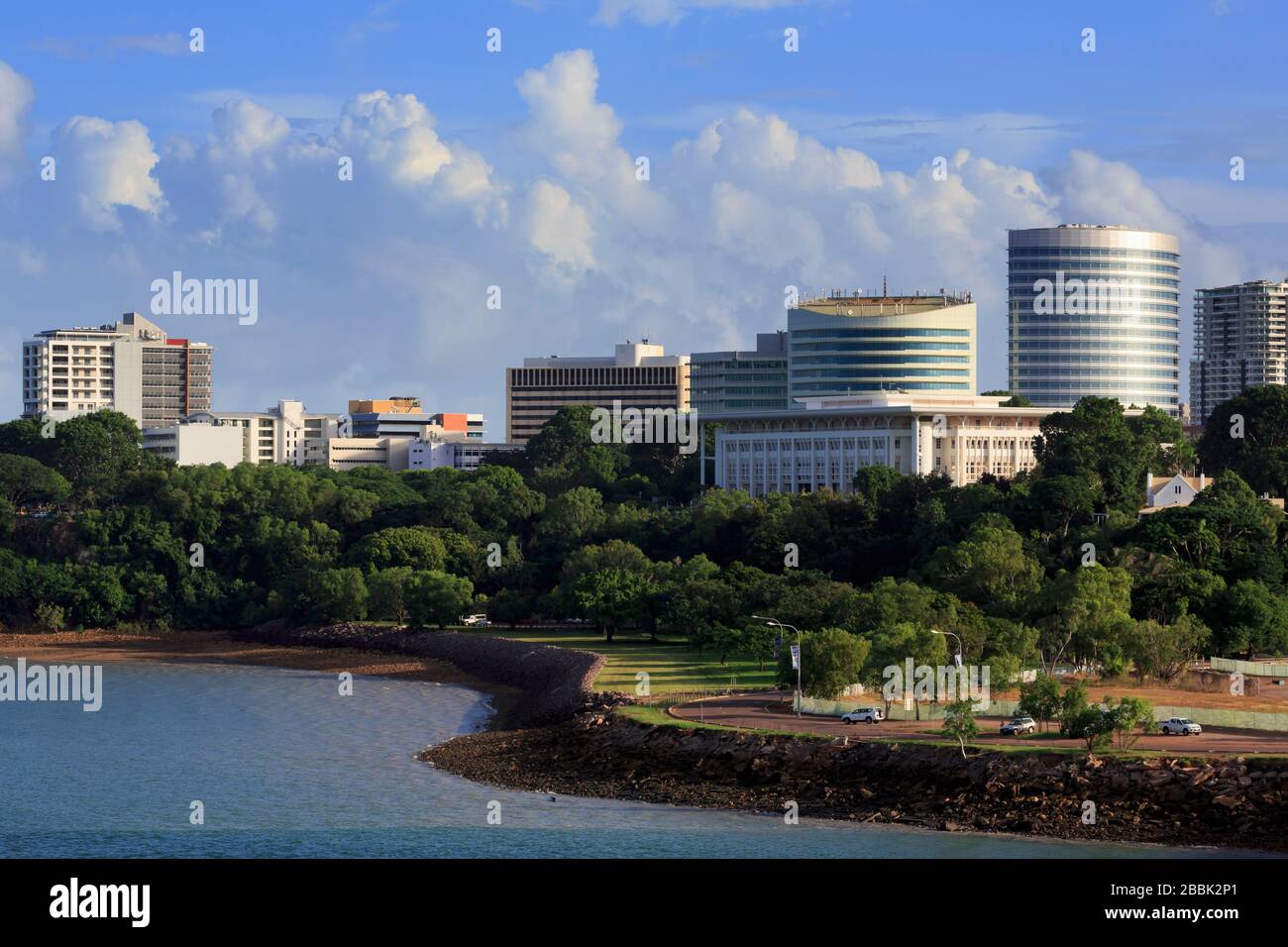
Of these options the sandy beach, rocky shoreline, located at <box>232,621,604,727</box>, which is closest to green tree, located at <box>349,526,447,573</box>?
rocky shoreline, located at <box>232,621,604,727</box>

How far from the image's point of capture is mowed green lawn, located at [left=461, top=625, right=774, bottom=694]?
9462 cm

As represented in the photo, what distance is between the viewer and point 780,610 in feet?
343

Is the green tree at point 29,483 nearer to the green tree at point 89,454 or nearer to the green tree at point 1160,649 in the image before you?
the green tree at point 89,454

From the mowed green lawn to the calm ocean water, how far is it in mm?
7869

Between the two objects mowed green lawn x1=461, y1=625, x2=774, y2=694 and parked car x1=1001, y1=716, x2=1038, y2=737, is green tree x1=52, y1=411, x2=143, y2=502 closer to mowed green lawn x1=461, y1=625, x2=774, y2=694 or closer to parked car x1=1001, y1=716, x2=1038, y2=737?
mowed green lawn x1=461, y1=625, x2=774, y2=694

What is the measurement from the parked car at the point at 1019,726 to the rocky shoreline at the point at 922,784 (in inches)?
192

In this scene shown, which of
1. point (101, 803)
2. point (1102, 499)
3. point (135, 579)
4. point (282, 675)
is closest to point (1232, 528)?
point (1102, 499)

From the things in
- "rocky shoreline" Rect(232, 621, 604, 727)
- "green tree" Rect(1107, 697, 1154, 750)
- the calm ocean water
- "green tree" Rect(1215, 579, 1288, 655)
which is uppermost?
"green tree" Rect(1215, 579, 1288, 655)

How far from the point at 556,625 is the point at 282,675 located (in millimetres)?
20128

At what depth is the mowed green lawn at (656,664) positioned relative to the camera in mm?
94625
